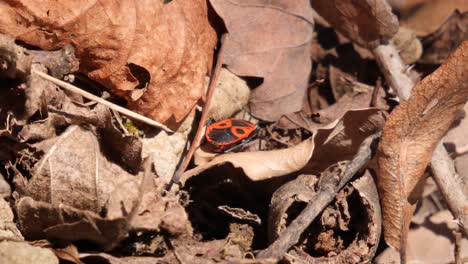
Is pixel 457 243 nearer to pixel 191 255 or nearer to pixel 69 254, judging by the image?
pixel 191 255

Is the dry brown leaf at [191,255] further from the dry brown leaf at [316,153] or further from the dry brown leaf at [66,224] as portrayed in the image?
the dry brown leaf at [316,153]

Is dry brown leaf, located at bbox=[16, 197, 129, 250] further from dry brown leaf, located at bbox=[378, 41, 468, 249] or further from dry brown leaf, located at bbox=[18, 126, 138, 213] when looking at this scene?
dry brown leaf, located at bbox=[378, 41, 468, 249]

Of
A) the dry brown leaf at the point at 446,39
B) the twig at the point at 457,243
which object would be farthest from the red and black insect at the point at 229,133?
the dry brown leaf at the point at 446,39

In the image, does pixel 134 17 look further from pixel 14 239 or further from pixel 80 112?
pixel 14 239

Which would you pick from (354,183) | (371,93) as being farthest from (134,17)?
(371,93)

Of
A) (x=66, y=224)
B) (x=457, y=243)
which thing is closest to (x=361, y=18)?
(x=457, y=243)

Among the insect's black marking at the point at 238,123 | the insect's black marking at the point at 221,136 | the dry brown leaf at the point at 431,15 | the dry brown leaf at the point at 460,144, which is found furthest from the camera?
the dry brown leaf at the point at 431,15

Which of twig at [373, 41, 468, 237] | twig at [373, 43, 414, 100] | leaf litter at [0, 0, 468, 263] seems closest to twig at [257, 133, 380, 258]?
leaf litter at [0, 0, 468, 263]
